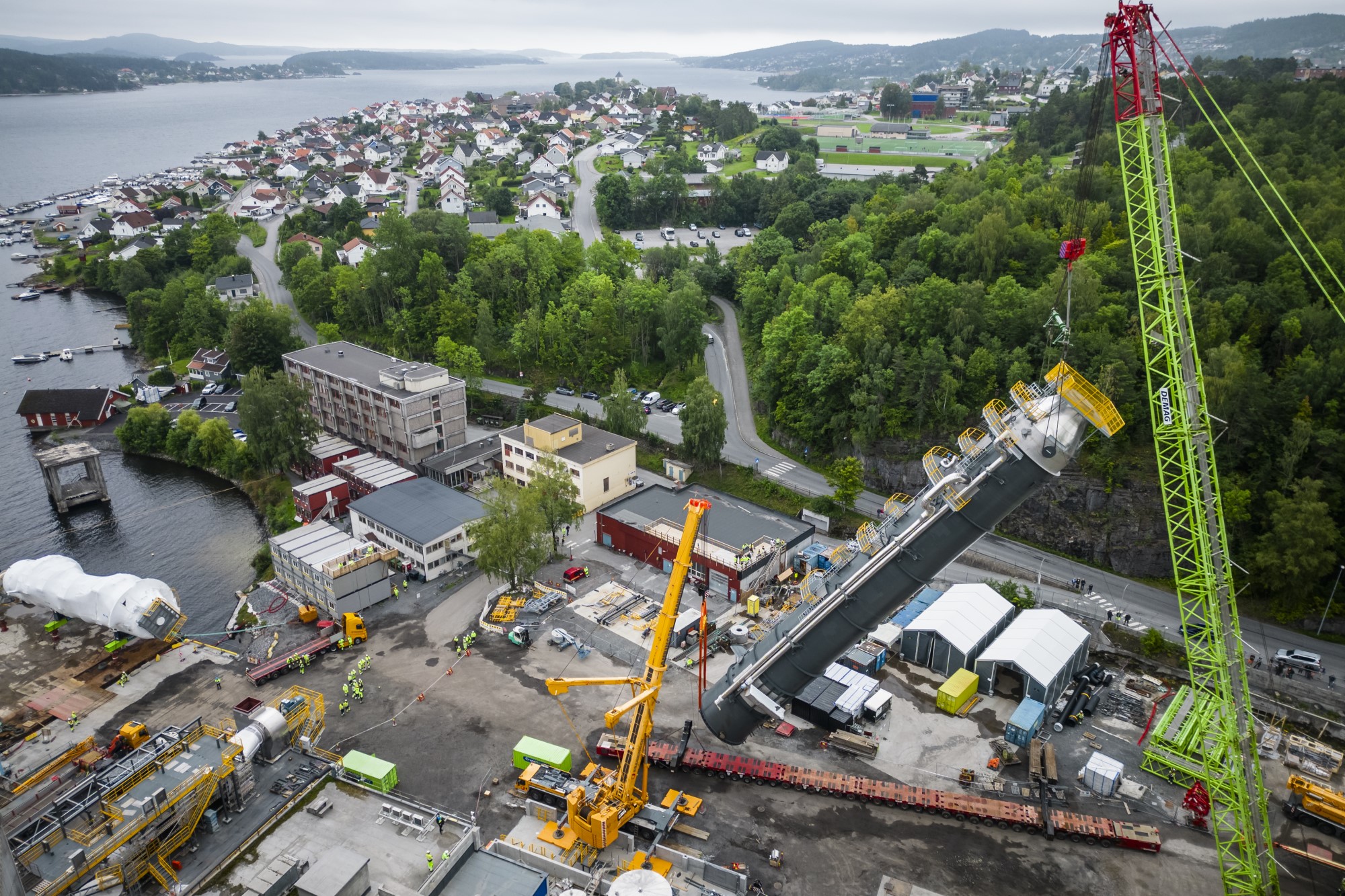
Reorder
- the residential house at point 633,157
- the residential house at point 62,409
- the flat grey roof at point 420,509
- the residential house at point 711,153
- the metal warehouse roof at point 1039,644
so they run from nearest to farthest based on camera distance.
A: the metal warehouse roof at point 1039,644
the flat grey roof at point 420,509
the residential house at point 62,409
the residential house at point 711,153
the residential house at point 633,157

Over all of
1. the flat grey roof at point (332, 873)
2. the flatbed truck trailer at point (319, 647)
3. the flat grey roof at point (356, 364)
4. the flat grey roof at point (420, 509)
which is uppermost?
the flat grey roof at point (356, 364)

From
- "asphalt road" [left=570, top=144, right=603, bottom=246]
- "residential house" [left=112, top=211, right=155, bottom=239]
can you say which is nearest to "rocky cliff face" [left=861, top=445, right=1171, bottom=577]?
"asphalt road" [left=570, top=144, right=603, bottom=246]

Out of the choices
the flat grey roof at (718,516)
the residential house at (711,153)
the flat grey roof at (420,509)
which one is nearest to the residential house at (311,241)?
the residential house at (711,153)

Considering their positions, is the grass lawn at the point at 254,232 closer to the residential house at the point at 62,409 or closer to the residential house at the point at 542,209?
the residential house at the point at 542,209

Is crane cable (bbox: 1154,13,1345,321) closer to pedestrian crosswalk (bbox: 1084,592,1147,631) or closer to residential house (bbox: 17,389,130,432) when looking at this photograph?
pedestrian crosswalk (bbox: 1084,592,1147,631)

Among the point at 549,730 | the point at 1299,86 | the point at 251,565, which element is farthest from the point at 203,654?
the point at 1299,86

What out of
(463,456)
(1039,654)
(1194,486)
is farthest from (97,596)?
(1194,486)

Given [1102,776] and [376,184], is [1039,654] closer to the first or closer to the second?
[1102,776]
